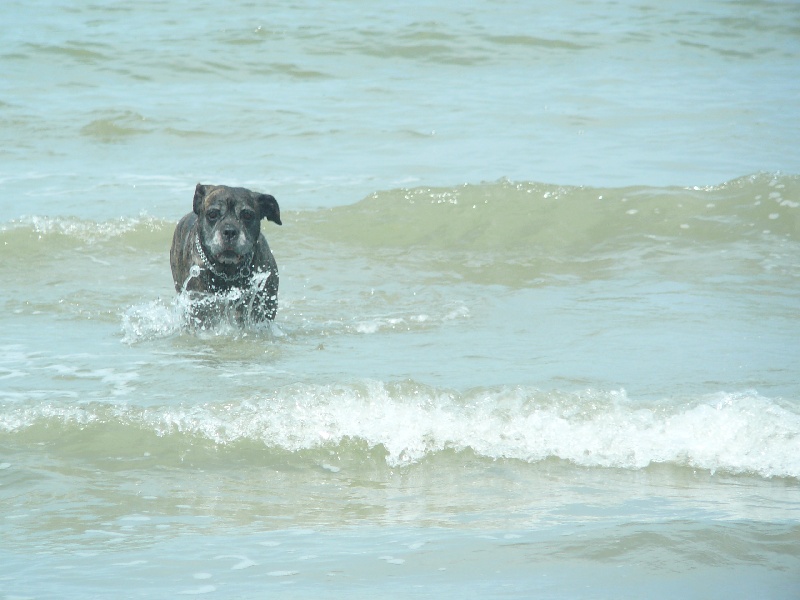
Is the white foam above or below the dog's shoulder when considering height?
below

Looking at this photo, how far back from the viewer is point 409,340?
323 inches

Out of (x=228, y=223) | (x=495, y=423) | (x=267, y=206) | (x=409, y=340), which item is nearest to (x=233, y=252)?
(x=228, y=223)

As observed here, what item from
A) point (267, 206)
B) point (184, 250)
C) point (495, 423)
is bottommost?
point (495, 423)

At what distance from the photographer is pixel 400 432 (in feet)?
20.0

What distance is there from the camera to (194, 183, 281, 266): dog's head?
814 cm

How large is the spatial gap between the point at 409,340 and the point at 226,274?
1370 millimetres

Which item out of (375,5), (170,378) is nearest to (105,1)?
(375,5)

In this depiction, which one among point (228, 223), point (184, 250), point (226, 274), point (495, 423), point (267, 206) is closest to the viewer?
point (495, 423)

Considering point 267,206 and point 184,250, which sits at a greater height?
point 267,206

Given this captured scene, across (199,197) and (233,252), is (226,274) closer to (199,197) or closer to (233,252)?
(233,252)

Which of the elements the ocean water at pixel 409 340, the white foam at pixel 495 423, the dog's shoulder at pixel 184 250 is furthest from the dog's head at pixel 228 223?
the white foam at pixel 495 423

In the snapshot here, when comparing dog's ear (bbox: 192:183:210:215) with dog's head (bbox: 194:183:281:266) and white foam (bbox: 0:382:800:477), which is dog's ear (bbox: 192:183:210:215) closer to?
dog's head (bbox: 194:183:281:266)

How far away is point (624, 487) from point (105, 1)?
73.5 ft

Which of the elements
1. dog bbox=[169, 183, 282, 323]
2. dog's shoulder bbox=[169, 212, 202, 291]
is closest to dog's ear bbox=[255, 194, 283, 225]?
dog bbox=[169, 183, 282, 323]
